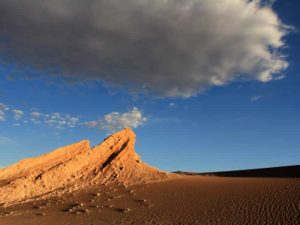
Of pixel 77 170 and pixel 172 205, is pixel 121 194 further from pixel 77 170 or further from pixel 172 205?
pixel 77 170

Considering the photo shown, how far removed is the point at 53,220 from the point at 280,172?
31.1 metres

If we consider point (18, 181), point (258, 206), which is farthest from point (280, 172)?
point (18, 181)

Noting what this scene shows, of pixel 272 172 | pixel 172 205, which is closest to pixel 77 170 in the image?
pixel 172 205

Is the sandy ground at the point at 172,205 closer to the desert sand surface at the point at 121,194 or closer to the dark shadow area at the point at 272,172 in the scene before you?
the desert sand surface at the point at 121,194

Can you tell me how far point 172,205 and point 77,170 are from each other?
14613mm

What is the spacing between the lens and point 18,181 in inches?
1607

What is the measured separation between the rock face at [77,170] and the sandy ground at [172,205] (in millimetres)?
2431

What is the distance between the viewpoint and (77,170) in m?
44.6

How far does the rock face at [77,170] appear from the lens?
40.7 m

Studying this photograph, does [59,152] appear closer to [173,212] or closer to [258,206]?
[173,212]

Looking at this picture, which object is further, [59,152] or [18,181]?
[59,152]

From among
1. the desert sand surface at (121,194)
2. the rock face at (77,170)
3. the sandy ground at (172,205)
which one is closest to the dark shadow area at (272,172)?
the desert sand surface at (121,194)

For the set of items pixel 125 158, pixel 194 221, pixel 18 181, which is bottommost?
pixel 194 221

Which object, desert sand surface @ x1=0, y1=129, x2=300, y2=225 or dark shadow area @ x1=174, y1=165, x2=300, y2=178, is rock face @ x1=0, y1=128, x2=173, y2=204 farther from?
dark shadow area @ x1=174, y1=165, x2=300, y2=178
